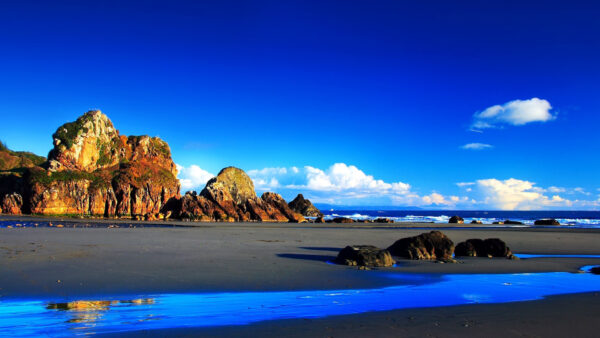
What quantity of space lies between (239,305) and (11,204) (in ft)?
245

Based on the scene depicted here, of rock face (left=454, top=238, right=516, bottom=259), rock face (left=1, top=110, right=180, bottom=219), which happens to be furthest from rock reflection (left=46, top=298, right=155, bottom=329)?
rock face (left=1, top=110, right=180, bottom=219)

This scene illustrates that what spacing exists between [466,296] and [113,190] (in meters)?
77.4

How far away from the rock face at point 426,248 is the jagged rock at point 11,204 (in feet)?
231

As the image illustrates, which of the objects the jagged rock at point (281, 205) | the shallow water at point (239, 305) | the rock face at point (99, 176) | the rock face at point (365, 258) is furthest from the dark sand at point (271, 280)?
the jagged rock at point (281, 205)

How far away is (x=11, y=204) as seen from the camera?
66.1 metres

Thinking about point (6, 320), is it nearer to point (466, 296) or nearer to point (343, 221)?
point (466, 296)

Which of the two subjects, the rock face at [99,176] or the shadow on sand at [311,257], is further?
the rock face at [99,176]

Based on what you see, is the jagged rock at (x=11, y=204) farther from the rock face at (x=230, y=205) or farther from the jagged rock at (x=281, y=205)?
the jagged rock at (x=281, y=205)

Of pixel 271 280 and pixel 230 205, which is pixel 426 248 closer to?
pixel 271 280

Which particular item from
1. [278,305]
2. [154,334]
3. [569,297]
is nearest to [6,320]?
[154,334]

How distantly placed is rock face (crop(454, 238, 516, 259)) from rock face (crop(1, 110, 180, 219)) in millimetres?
58298

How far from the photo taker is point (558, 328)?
258 inches

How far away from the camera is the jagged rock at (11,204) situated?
6569 centimetres

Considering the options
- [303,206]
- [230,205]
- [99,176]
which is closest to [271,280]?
[230,205]
